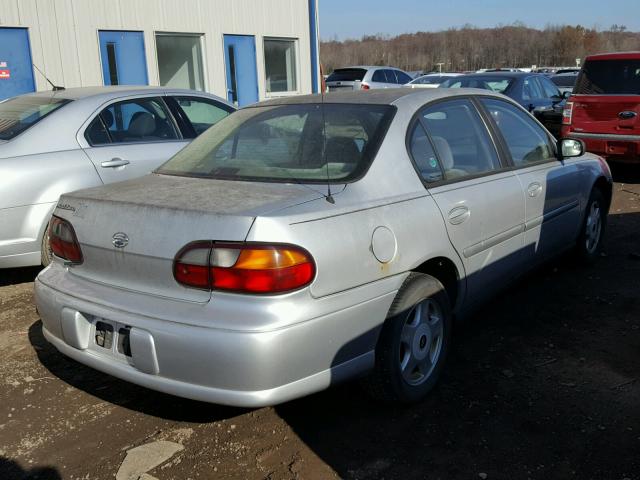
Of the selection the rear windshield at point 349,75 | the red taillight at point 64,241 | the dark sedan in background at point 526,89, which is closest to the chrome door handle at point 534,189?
the red taillight at point 64,241

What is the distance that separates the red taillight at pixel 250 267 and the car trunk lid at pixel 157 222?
0.15 ft

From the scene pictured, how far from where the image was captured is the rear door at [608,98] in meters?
8.63

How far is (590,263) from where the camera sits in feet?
17.4

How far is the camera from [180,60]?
12.8 metres

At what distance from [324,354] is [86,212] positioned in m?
1.29

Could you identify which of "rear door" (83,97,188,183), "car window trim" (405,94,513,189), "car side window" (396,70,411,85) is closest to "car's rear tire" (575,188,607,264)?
"car window trim" (405,94,513,189)

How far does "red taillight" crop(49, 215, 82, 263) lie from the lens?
117 inches

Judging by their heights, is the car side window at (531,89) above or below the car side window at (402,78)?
below

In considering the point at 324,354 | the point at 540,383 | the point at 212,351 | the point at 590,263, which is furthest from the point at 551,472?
the point at 590,263

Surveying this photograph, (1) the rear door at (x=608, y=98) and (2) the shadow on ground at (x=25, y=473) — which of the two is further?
(1) the rear door at (x=608, y=98)

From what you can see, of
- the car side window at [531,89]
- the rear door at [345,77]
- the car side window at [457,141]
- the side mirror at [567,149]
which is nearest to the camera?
the car side window at [457,141]

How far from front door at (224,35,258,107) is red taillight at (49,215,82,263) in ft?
34.9

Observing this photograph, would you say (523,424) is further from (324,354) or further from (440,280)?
(324,354)

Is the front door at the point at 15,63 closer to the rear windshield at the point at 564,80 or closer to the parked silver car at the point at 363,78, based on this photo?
the parked silver car at the point at 363,78
